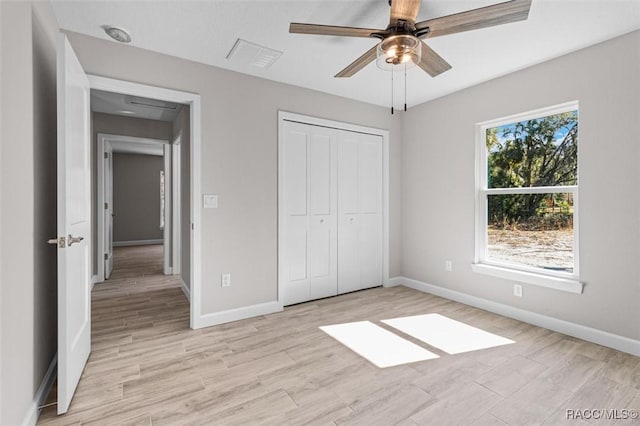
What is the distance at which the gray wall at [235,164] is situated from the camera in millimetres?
2850

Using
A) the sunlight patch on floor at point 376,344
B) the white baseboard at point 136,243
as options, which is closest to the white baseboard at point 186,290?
the sunlight patch on floor at point 376,344

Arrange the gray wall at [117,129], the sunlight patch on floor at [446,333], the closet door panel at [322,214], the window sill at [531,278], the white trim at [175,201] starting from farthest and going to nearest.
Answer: the white trim at [175,201] < the gray wall at [117,129] < the closet door panel at [322,214] < the window sill at [531,278] < the sunlight patch on floor at [446,333]

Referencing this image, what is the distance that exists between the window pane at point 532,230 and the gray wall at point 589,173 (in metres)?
0.19

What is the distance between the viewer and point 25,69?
159 centimetres

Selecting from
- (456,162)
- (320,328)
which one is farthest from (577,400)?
(456,162)

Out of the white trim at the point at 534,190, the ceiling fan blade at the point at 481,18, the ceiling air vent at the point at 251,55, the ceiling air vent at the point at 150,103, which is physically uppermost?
the ceiling air vent at the point at 150,103

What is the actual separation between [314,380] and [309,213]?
195cm

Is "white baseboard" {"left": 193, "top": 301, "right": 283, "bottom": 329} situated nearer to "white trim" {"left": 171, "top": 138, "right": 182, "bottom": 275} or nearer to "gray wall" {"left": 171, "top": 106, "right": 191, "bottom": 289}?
"gray wall" {"left": 171, "top": 106, "right": 191, "bottom": 289}

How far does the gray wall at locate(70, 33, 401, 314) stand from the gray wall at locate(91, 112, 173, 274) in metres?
2.55

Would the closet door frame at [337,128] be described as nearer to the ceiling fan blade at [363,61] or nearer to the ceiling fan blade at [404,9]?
the ceiling fan blade at [363,61]

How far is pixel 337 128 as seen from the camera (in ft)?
12.6

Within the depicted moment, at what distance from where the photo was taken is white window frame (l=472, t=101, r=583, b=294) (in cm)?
276

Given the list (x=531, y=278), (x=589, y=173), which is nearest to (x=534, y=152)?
(x=589, y=173)

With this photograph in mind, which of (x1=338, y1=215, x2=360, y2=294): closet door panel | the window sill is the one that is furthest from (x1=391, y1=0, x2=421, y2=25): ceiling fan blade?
the window sill
